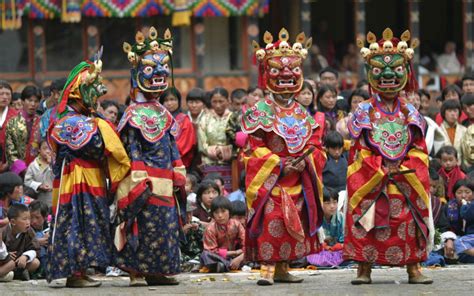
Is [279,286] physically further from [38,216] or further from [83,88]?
[38,216]

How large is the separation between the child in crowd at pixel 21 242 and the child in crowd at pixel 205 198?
210 cm

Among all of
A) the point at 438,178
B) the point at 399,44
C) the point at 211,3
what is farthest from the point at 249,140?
the point at 211,3

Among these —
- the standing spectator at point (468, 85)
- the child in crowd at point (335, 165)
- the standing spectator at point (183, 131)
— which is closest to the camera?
the child in crowd at point (335, 165)

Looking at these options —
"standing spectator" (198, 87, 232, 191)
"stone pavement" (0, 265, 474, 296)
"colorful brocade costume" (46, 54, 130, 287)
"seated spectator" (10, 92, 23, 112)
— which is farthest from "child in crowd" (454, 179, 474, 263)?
"seated spectator" (10, 92, 23, 112)

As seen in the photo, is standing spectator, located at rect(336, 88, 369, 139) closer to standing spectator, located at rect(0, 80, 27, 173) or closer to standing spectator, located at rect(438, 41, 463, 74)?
standing spectator, located at rect(0, 80, 27, 173)

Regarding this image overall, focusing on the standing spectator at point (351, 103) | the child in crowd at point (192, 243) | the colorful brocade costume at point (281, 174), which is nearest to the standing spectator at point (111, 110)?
the child in crowd at point (192, 243)

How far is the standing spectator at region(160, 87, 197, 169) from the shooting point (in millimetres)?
16766

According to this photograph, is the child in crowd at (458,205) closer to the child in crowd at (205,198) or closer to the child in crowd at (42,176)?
the child in crowd at (205,198)

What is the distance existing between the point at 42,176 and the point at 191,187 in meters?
1.53

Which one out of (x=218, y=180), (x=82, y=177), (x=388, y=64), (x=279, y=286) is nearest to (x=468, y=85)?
(x=218, y=180)

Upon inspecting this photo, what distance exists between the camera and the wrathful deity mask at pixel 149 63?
43.8ft

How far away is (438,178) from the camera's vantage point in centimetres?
1606

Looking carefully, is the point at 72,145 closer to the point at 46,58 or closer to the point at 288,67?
the point at 288,67

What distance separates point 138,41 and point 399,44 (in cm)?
225
